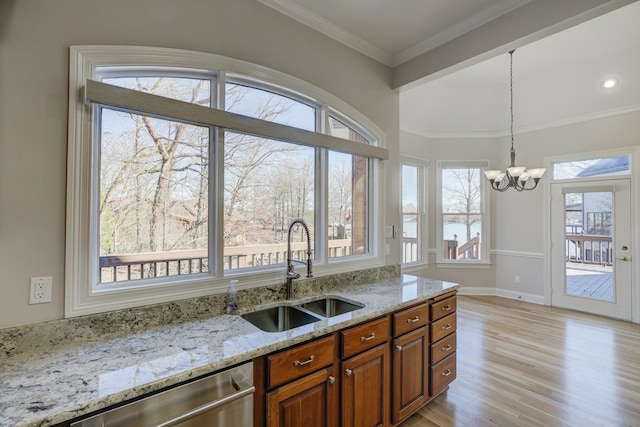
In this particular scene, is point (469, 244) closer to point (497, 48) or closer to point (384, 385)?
point (497, 48)

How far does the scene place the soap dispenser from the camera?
6.11 feet

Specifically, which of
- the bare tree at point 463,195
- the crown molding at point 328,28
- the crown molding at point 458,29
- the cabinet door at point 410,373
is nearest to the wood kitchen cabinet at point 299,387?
the cabinet door at point 410,373

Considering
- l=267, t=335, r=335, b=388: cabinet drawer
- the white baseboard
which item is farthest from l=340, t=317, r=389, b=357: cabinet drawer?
the white baseboard

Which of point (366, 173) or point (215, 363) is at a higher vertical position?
point (366, 173)

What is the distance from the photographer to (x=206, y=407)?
3.93 ft

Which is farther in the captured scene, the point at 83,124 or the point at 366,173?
the point at 366,173

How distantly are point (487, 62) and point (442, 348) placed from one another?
12.2 feet

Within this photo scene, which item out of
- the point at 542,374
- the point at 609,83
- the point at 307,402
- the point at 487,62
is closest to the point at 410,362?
the point at 307,402

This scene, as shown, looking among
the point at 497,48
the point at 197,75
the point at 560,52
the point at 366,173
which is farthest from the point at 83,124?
the point at 560,52

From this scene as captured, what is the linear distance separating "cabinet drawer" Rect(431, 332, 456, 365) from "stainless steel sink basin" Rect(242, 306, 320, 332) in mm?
Result: 1079

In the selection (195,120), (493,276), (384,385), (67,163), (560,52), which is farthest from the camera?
(493,276)

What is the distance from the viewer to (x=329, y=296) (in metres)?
2.31

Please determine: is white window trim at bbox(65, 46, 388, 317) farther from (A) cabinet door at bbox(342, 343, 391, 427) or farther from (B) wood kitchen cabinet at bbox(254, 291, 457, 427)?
(A) cabinet door at bbox(342, 343, 391, 427)

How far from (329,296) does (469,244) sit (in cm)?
432
